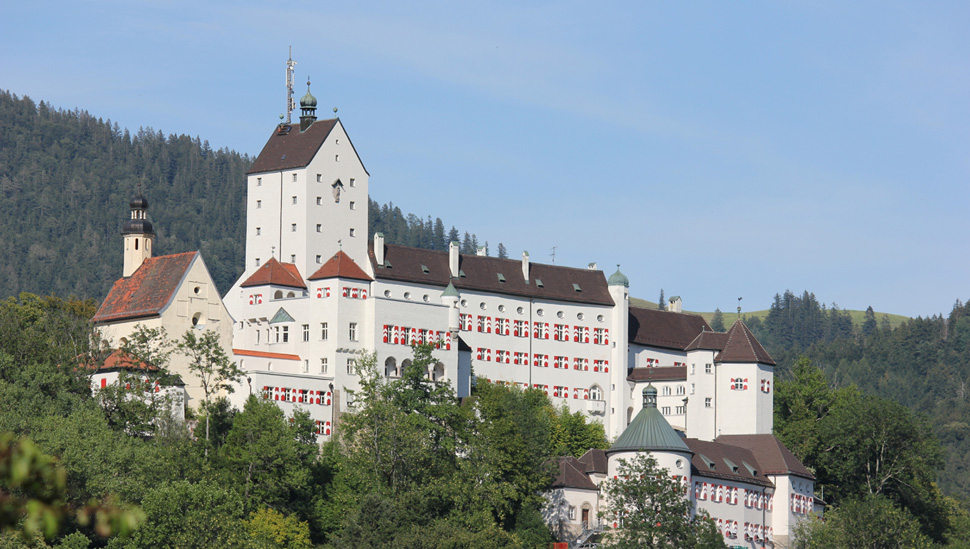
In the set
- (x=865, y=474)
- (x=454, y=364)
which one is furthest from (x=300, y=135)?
(x=865, y=474)

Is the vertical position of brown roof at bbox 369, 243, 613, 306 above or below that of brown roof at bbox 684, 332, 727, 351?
above

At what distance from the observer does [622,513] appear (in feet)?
235

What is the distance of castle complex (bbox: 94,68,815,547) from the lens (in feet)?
266

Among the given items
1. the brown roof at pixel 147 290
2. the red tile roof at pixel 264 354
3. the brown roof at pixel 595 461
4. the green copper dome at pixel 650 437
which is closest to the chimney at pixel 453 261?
the red tile roof at pixel 264 354

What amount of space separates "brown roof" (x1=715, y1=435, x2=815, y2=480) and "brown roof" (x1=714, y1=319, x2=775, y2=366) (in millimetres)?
5856

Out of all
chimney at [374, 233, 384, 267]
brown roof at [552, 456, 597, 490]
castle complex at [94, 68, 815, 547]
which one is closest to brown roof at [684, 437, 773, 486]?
castle complex at [94, 68, 815, 547]

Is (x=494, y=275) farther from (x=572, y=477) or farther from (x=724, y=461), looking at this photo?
(x=572, y=477)

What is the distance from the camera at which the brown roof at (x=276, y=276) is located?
8731cm

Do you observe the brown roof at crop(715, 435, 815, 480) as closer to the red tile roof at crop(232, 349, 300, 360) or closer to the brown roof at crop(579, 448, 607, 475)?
the brown roof at crop(579, 448, 607, 475)

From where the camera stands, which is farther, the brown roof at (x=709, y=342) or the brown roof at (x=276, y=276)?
the brown roof at (x=709, y=342)

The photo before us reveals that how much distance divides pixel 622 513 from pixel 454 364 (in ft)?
62.7

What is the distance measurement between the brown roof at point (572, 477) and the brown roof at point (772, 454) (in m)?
13.1

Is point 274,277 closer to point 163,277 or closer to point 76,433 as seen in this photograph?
point 163,277

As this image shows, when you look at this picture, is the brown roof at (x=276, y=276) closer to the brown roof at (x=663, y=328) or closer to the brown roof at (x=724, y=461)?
the brown roof at (x=724, y=461)
